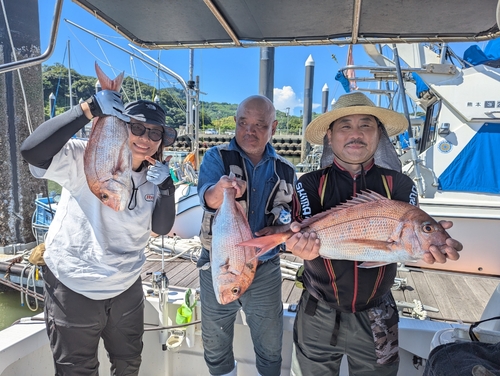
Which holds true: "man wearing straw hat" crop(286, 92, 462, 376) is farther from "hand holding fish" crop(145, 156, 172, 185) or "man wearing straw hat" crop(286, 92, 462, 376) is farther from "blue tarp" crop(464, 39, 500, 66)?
"blue tarp" crop(464, 39, 500, 66)

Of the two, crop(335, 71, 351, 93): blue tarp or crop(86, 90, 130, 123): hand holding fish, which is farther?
crop(335, 71, 351, 93): blue tarp

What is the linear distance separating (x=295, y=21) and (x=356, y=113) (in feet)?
2.97

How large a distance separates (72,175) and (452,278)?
486cm

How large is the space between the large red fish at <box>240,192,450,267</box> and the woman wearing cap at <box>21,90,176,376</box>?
32.5 inches

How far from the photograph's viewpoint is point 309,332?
5.65 ft

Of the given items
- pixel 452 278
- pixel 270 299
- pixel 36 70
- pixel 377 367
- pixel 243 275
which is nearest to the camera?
pixel 243 275

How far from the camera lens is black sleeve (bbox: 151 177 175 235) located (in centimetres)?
187

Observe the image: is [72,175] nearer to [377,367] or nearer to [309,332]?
[309,332]

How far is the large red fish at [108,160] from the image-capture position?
1.56 m

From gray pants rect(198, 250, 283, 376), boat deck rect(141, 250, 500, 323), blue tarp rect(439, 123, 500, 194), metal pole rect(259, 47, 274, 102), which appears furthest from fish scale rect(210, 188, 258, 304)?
metal pole rect(259, 47, 274, 102)

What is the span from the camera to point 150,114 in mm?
1735

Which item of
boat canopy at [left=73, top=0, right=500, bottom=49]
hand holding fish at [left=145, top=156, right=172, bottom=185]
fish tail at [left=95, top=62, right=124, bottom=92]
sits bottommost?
hand holding fish at [left=145, top=156, right=172, bottom=185]

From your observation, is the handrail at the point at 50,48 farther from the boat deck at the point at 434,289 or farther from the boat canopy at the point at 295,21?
the boat deck at the point at 434,289

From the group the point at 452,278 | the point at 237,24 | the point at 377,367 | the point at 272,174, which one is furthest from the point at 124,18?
the point at 452,278
